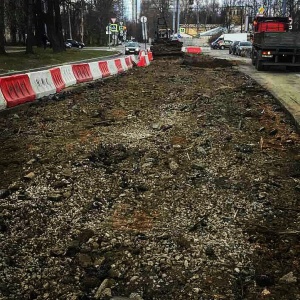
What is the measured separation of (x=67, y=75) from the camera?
1467 centimetres

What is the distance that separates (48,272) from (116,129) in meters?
4.87

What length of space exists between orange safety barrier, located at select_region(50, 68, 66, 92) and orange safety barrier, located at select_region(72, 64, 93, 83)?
1.68 m

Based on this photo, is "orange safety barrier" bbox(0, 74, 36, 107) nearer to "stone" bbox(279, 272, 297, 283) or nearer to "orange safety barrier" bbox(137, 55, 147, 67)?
"stone" bbox(279, 272, 297, 283)

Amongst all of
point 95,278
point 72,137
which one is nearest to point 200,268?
point 95,278

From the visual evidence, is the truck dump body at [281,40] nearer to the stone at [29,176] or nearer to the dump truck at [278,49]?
the dump truck at [278,49]

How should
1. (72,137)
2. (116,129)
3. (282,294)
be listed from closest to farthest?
(282,294) → (72,137) → (116,129)

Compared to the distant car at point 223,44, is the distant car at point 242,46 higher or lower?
higher

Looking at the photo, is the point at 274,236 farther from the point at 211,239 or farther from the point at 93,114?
the point at 93,114

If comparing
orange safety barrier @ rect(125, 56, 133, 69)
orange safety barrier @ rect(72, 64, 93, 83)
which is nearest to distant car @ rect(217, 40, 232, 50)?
orange safety barrier @ rect(125, 56, 133, 69)

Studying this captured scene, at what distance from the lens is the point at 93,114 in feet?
31.0

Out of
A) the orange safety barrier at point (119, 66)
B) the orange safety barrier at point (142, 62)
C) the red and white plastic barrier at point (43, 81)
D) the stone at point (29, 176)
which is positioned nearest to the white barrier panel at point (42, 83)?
the red and white plastic barrier at point (43, 81)

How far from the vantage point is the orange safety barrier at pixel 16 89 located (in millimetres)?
9992

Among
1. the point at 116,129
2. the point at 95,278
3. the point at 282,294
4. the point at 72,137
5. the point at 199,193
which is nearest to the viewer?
the point at 282,294

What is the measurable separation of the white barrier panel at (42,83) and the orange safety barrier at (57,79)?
23 cm
